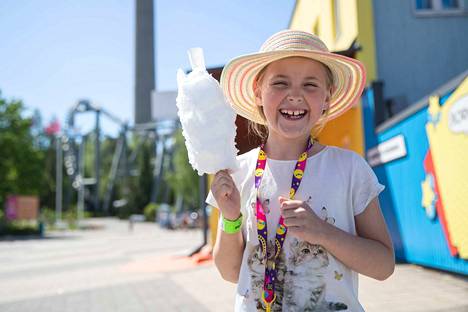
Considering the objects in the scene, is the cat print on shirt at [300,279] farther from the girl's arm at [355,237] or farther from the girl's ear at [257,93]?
Answer: the girl's ear at [257,93]

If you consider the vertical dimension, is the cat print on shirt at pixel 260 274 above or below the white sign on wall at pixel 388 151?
below

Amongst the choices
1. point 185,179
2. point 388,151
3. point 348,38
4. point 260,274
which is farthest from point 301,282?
point 185,179

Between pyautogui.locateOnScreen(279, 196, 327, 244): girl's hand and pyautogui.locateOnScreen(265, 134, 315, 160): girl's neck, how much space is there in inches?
12.2

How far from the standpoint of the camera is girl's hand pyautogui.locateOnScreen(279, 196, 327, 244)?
4.41 ft

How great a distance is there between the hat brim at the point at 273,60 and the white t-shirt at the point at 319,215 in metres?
0.33

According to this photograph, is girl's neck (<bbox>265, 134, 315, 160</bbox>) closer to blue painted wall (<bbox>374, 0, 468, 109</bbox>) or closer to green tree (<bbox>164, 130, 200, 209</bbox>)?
blue painted wall (<bbox>374, 0, 468, 109</bbox>)

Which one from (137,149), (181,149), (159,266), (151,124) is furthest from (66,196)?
(159,266)

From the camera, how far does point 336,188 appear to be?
1502 millimetres

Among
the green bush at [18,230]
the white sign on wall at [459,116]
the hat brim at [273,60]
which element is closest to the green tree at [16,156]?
the green bush at [18,230]

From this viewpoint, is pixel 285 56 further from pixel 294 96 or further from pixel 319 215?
pixel 319 215

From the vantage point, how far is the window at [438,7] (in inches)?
369

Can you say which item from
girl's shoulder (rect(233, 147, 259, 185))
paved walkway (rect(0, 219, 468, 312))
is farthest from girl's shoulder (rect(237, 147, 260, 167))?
paved walkway (rect(0, 219, 468, 312))

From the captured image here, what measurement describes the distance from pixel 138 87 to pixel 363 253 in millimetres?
47425

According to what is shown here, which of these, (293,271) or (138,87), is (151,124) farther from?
(293,271)
